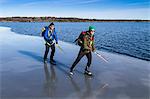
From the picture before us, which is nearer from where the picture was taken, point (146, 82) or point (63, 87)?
point (63, 87)

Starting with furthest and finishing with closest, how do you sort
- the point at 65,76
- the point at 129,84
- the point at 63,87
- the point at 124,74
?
the point at 124,74 → the point at 65,76 → the point at 129,84 → the point at 63,87

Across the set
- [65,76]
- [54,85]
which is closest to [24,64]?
[65,76]

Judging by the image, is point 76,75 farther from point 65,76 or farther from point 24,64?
point 24,64

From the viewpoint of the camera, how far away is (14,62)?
12.2 metres

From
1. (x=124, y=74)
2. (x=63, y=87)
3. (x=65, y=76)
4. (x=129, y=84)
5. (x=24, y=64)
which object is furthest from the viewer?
(x=24, y=64)

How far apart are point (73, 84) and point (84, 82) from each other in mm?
461

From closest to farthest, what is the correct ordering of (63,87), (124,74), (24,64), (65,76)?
1. (63,87)
2. (65,76)
3. (124,74)
4. (24,64)

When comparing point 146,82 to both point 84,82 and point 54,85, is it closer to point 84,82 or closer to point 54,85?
point 84,82

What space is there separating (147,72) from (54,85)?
14.6 ft

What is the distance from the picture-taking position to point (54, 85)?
830cm

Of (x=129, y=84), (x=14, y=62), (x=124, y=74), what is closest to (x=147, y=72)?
(x=124, y=74)

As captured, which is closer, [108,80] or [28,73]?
[108,80]

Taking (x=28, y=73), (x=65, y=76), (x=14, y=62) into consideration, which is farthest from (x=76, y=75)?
(x=14, y=62)

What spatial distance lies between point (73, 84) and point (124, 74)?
104 inches
